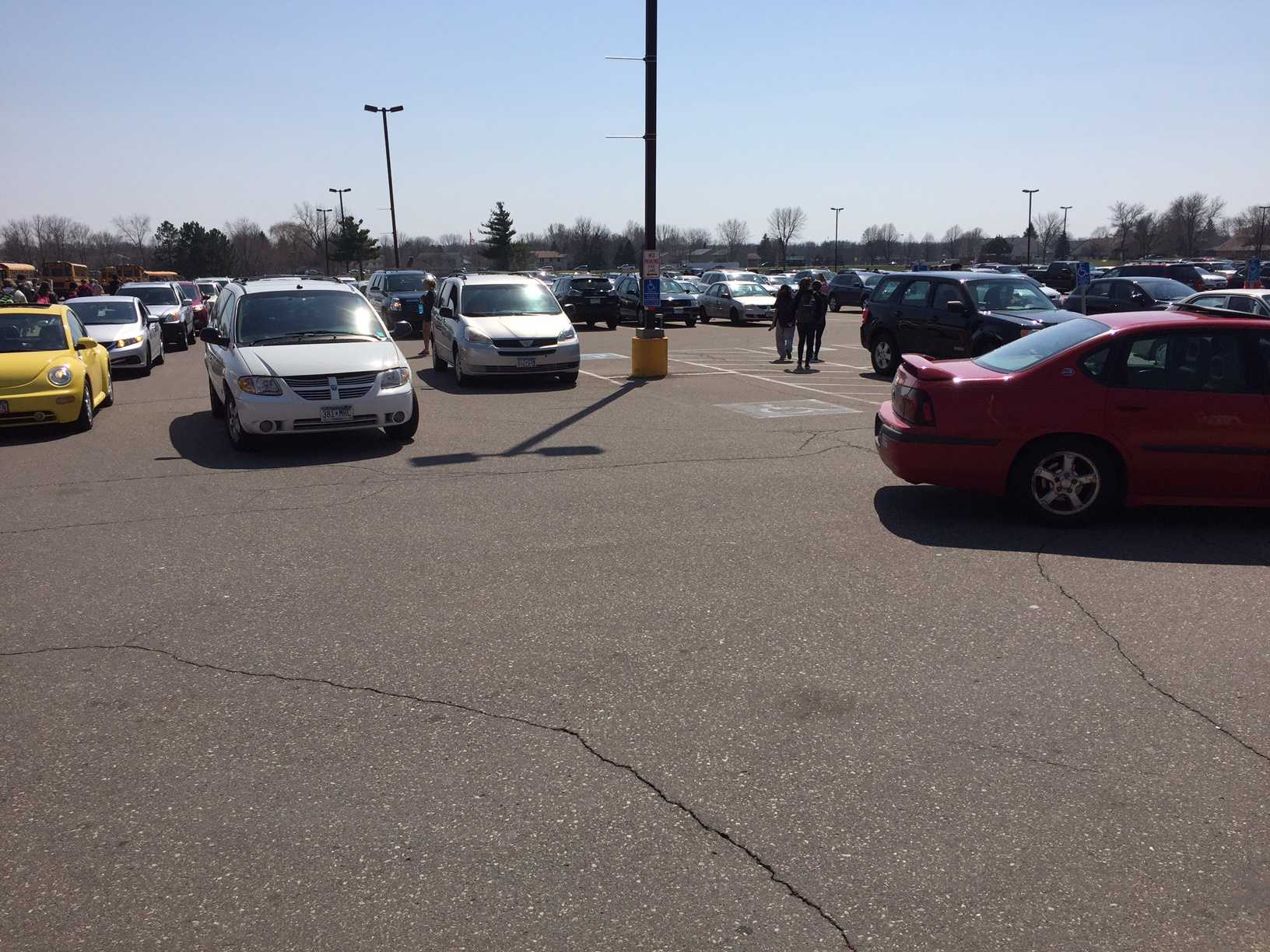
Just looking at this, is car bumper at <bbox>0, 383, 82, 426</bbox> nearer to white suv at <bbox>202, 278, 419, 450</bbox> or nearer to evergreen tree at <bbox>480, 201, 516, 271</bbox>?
white suv at <bbox>202, 278, 419, 450</bbox>

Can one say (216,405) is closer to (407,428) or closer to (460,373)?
(407,428)

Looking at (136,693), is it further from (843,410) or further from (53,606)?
(843,410)

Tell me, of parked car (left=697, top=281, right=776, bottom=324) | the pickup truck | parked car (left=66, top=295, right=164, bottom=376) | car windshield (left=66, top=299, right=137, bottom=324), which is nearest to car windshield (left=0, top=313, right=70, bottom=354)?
parked car (left=66, top=295, right=164, bottom=376)

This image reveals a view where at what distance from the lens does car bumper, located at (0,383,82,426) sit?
475 inches

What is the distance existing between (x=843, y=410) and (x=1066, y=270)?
42281mm

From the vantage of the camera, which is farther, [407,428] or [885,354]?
[885,354]

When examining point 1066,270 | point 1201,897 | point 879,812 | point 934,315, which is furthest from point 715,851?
point 1066,270

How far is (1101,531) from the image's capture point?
7.62m

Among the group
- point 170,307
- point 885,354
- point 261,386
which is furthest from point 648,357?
point 170,307

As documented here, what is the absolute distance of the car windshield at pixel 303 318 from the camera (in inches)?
464

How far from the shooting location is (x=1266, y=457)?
739 cm

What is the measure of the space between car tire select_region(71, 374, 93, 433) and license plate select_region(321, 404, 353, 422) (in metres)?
3.85

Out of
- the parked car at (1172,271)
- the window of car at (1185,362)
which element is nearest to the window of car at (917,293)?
the window of car at (1185,362)

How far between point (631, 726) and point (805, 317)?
54.4ft
